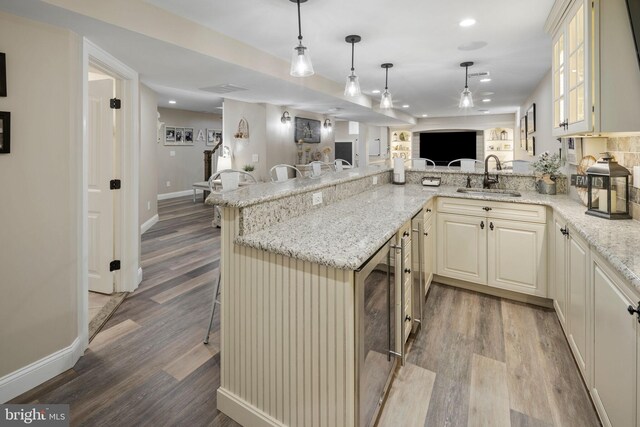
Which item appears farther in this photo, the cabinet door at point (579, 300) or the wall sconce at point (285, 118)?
the wall sconce at point (285, 118)

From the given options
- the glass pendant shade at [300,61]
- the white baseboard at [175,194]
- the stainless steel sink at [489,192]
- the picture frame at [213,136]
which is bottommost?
the stainless steel sink at [489,192]

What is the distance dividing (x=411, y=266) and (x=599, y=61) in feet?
5.01

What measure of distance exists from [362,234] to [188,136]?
8.40 m

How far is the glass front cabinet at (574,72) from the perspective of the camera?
195 centimetres

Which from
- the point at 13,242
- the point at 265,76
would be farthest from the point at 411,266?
the point at 265,76

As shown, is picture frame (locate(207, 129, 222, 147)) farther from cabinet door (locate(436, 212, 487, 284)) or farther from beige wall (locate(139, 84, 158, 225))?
cabinet door (locate(436, 212, 487, 284))

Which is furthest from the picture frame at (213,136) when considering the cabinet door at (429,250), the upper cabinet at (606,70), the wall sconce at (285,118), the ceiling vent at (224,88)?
the upper cabinet at (606,70)

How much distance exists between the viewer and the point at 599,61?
1886 millimetres

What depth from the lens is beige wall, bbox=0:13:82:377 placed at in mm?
1837

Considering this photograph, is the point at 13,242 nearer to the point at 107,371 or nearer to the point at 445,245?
the point at 107,371

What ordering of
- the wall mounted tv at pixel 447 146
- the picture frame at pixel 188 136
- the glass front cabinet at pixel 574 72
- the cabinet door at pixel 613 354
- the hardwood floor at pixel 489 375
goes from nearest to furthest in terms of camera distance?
the cabinet door at pixel 613 354 < the hardwood floor at pixel 489 375 < the glass front cabinet at pixel 574 72 < the picture frame at pixel 188 136 < the wall mounted tv at pixel 447 146

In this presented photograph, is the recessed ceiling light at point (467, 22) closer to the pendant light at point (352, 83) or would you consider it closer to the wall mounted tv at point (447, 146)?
the pendant light at point (352, 83)

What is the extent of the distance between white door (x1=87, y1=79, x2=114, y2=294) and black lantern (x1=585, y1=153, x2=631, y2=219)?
3.62 metres

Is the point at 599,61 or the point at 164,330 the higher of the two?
the point at 599,61
